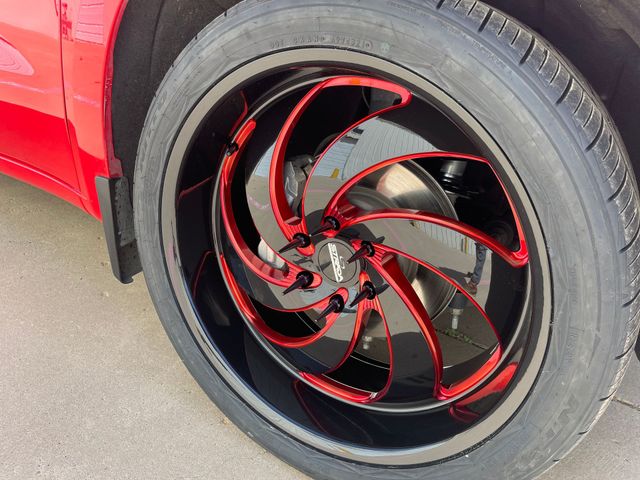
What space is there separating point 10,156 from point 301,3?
3.72 ft

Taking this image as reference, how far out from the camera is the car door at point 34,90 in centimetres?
138

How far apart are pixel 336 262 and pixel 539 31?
616 millimetres

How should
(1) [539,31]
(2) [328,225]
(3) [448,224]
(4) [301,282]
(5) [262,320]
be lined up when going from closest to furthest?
(1) [539,31] < (3) [448,224] < (2) [328,225] < (4) [301,282] < (5) [262,320]

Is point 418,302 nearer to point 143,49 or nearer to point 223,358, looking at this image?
point 223,358

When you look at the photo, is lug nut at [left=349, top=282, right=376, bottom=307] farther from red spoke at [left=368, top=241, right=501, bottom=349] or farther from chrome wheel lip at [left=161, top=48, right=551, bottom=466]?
chrome wheel lip at [left=161, top=48, right=551, bottom=466]

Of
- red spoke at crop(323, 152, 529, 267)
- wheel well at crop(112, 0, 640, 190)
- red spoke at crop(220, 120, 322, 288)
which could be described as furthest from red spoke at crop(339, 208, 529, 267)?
wheel well at crop(112, 0, 640, 190)

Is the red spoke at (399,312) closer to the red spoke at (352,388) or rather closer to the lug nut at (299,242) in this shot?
the red spoke at (352,388)

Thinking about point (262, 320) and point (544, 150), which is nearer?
point (544, 150)

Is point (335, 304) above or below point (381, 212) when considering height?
below

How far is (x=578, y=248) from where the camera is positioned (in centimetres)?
95

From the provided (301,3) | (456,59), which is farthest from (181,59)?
(456,59)

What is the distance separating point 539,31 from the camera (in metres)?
1.12

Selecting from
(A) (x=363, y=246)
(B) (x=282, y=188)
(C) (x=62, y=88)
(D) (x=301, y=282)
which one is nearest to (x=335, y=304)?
(D) (x=301, y=282)

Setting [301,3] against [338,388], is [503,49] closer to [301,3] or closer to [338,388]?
[301,3]
